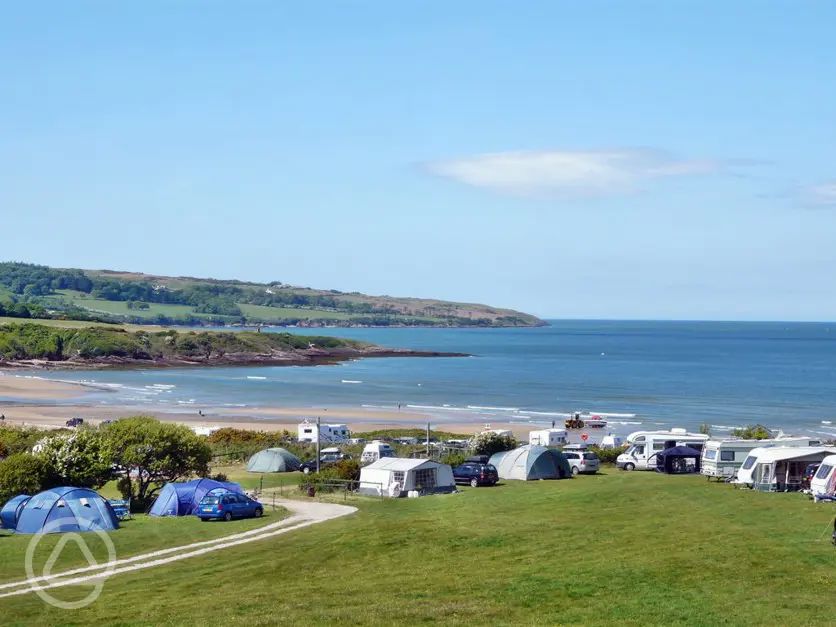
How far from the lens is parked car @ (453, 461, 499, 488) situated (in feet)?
133

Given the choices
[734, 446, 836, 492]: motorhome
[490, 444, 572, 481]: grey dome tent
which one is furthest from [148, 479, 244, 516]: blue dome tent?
[734, 446, 836, 492]: motorhome

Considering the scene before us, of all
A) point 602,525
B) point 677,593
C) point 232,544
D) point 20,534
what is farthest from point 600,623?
point 20,534

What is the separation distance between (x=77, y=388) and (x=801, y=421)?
Answer: 3051 inches

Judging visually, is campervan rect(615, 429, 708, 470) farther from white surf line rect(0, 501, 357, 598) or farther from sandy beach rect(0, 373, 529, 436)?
sandy beach rect(0, 373, 529, 436)

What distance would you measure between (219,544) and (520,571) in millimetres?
9522

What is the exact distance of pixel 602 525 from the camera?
90.3 ft

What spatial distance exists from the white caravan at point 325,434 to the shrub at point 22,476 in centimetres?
2707

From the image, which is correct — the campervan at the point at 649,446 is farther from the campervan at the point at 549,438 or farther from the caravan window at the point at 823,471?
the caravan window at the point at 823,471

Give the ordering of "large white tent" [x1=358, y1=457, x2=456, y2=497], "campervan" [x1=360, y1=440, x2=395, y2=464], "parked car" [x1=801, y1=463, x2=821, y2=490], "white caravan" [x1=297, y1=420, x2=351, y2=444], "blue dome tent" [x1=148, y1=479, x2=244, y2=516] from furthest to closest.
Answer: "white caravan" [x1=297, y1=420, x2=351, y2=444] < "campervan" [x1=360, y1=440, x2=395, y2=464] < "large white tent" [x1=358, y1=457, x2=456, y2=497] < "blue dome tent" [x1=148, y1=479, x2=244, y2=516] < "parked car" [x1=801, y1=463, x2=821, y2=490]

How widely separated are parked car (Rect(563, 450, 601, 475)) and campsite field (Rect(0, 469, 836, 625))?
39.7 feet

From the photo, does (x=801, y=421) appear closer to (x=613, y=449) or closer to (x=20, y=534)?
(x=613, y=449)

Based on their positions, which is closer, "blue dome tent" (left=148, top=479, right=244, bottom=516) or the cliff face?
"blue dome tent" (left=148, top=479, right=244, bottom=516)

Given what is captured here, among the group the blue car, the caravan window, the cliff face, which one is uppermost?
the cliff face

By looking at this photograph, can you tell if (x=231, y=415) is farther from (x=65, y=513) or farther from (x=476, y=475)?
(x=65, y=513)
